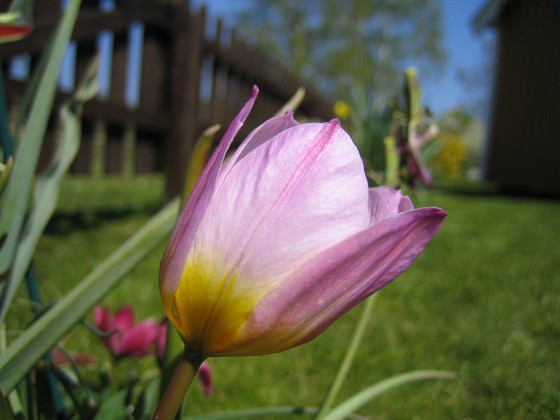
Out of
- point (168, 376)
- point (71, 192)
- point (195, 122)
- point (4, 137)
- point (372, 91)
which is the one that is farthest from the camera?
point (71, 192)

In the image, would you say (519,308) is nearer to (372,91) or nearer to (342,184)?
(372,91)

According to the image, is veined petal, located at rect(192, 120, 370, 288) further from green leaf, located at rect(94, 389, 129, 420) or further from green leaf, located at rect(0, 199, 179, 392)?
green leaf, located at rect(94, 389, 129, 420)

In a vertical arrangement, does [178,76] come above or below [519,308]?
above

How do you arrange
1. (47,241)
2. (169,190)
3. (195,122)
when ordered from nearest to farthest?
(47,241), (169,190), (195,122)

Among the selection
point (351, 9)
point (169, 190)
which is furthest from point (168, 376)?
point (351, 9)

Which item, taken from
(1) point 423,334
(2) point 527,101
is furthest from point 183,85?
(2) point 527,101

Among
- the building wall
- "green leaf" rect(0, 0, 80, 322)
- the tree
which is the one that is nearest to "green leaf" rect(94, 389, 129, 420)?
"green leaf" rect(0, 0, 80, 322)

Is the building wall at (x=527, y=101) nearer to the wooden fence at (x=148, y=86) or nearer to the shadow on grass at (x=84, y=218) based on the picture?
the wooden fence at (x=148, y=86)
